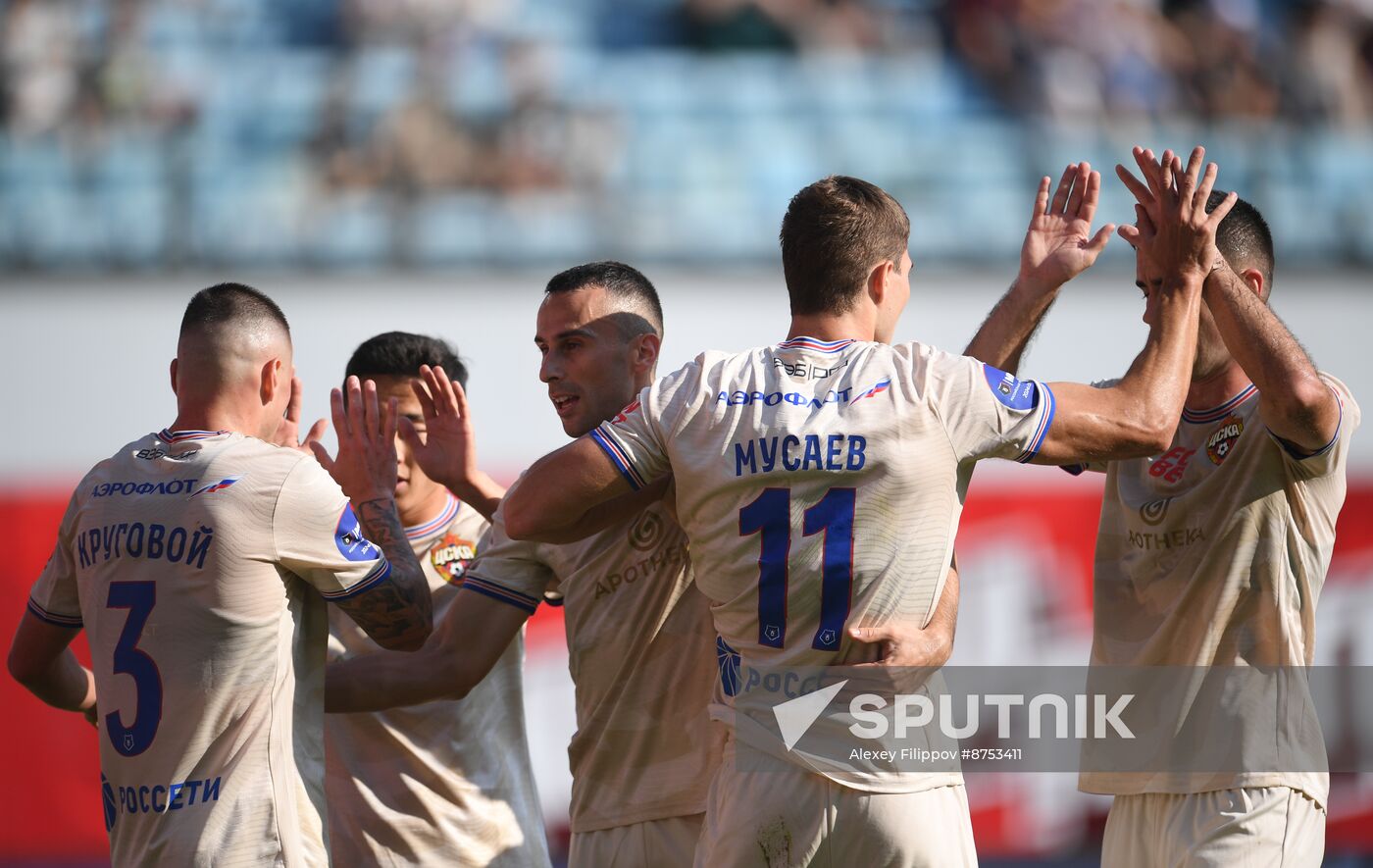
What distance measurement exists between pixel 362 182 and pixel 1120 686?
8995 millimetres

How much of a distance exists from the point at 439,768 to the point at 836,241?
2.41 metres

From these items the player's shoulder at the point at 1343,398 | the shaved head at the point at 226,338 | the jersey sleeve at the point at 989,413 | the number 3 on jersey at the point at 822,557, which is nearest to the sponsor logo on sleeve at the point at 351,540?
the shaved head at the point at 226,338

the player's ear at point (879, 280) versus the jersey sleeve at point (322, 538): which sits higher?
the player's ear at point (879, 280)

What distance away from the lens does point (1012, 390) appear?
11.6 feet

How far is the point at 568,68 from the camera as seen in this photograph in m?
13.2

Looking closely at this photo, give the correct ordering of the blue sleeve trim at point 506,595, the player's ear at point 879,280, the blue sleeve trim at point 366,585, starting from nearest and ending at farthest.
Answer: the player's ear at point 879,280
the blue sleeve trim at point 366,585
the blue sleeve trim at point 506,595

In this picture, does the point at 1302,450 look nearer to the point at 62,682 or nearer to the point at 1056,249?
the point at 1056,249

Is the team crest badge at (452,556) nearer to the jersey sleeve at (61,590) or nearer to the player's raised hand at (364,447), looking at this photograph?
the player's raised hand at (364,447)

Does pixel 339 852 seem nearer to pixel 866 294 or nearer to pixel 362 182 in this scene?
pixel 866 294

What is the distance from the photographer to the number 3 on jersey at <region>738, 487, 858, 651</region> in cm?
345

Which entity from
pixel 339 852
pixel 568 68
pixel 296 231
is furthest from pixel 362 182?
pixel 339 852

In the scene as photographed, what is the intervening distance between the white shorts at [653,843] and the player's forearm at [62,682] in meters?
1.64

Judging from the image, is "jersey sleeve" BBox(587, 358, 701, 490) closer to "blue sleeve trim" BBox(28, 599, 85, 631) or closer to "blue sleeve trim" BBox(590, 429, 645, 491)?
"blue sleeve trim" BBox(590, 429, 645, 491)

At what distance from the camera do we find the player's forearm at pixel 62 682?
427 cm
